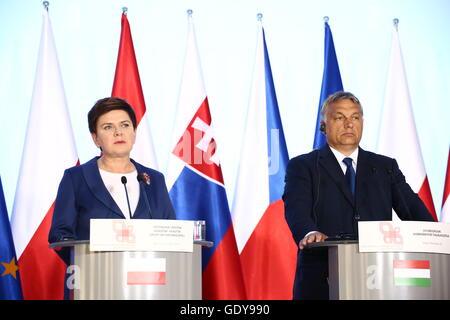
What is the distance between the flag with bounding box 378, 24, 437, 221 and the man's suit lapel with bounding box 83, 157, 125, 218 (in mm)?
2763

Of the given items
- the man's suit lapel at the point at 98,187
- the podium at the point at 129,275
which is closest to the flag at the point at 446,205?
the man's suit lapel at the point at 98,187

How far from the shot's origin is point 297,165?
12.3 feet

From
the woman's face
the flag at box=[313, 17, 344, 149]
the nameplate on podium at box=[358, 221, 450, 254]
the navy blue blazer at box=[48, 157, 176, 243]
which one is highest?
the flag at box=[313, 17, 344, 149]

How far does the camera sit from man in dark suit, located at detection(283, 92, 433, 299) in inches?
138

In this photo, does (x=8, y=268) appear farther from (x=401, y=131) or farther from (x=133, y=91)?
(x=401, y=131)

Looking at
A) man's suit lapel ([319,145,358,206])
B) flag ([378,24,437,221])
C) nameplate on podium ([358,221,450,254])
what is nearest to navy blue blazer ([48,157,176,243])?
man's suit lapel ([319,145,358,206])

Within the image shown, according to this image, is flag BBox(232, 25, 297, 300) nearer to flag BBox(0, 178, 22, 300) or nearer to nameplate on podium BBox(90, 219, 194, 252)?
flag BBox(0, 178, 22, 300)

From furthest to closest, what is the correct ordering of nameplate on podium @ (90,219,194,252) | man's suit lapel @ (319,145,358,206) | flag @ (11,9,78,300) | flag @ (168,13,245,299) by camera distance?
1. flag @ (168,13,245,299)
2. flag @ (11,9,78,300)
3. man's suit lapel @ (319,145,358,206)
4. nameplate on podium @ (90,219,194,252)

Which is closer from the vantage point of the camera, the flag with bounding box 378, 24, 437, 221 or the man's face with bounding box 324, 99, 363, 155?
the man's face with bounding box 324, 99, 363, 155

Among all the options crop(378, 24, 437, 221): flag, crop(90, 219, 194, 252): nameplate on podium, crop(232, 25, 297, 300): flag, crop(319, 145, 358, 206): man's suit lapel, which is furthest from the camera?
crop(378, 24, 437, 221): flag

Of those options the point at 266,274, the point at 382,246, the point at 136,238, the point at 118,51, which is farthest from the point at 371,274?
the point at 118,51

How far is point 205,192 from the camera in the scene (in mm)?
5371

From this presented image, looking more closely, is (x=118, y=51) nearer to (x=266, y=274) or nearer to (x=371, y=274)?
(x=266, y=274)
